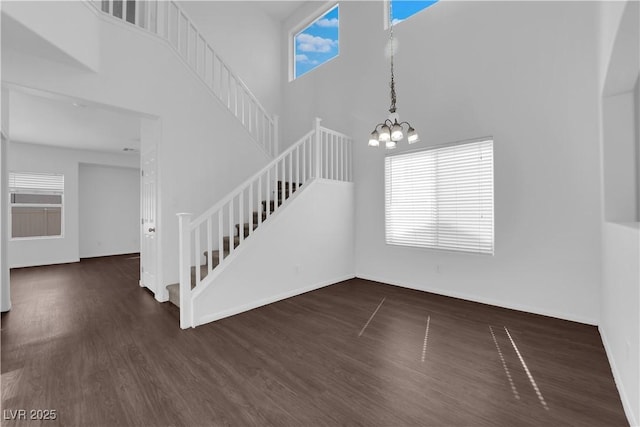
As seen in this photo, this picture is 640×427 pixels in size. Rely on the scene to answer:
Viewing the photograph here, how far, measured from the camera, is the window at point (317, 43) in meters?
5.75

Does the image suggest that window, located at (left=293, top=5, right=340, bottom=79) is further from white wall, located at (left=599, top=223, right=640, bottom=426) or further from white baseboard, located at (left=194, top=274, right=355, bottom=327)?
white wall, located at (left=599, top=223, right=640, bottom=426)

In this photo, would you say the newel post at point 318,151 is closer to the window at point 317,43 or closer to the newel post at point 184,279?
the newel post at point 184,279

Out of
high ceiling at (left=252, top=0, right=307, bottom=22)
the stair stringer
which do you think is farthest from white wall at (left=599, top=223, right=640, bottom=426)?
high ceiling at (left=252, top=0, right=307, bottom=22)

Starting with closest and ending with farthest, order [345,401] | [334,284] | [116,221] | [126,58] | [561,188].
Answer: [345,401], [561,188], [126,58], [334,284], [116,221]

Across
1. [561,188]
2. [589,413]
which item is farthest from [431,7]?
[589,413]

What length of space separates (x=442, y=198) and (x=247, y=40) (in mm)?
5477

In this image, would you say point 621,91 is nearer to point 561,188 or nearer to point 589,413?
point 561,188

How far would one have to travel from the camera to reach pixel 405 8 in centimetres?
454

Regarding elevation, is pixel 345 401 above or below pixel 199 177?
below

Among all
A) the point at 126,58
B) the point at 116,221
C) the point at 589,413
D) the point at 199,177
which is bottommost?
the point at 589,413

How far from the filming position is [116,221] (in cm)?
786

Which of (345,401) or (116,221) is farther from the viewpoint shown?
(116,221)

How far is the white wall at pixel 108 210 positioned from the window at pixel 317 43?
5.62 m

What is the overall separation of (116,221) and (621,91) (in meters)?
10.0
